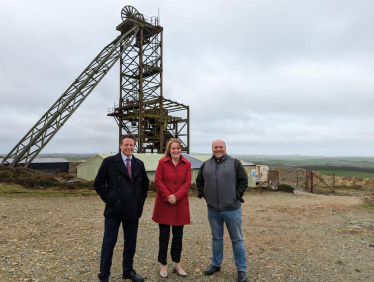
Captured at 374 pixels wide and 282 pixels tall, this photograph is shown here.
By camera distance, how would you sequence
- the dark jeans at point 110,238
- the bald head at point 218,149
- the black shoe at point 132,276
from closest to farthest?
the dark jeans at point 110,238, the black shoe at point 132,276, the bald head at point 218,149

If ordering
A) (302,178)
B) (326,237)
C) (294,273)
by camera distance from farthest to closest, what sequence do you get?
(302,178)
(326,237)
(294,273)

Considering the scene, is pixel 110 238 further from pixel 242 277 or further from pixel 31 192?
pixel 31 192

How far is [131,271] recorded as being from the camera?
379 centimetres

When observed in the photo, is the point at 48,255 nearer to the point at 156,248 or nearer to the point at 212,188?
the point at 156,248

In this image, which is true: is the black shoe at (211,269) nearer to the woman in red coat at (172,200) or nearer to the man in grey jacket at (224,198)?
the man in grey jacket at (224,198)

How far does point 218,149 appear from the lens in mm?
3994

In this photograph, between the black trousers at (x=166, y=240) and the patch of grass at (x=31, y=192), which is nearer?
the black trousers at (x=166, y=240)

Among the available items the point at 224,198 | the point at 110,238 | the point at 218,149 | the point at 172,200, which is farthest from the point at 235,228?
the point at 110,238

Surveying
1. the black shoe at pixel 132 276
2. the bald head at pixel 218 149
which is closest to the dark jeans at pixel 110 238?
the black shoe at pixel 132 276

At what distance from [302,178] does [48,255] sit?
35.7 metres

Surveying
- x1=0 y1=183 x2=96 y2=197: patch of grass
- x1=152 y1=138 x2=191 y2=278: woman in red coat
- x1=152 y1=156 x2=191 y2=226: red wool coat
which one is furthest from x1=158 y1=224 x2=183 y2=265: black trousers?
x1=0 y1=183 x2=96 y2=197: patch of grass

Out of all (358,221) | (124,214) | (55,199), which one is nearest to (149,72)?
(55,199)

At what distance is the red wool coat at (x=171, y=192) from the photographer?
3795 mm

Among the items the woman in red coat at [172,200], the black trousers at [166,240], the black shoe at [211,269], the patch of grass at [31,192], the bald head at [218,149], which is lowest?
the patch of grass at [31,192]
